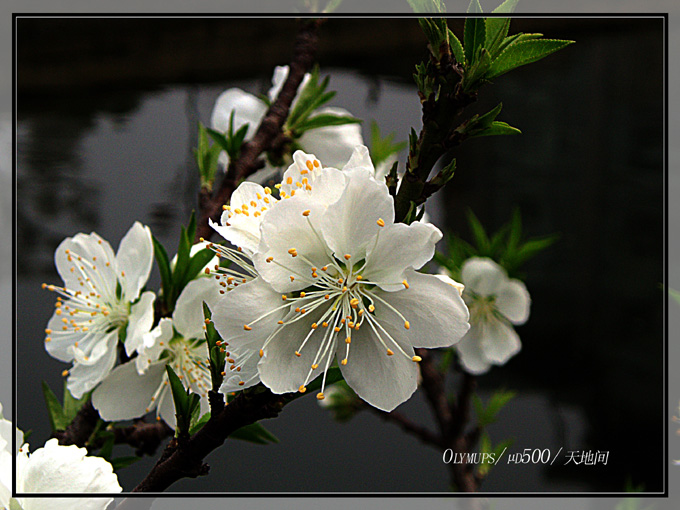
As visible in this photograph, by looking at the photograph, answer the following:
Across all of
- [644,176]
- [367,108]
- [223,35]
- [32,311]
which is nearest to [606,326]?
[644,176]

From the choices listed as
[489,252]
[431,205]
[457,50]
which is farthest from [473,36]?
[431,205]

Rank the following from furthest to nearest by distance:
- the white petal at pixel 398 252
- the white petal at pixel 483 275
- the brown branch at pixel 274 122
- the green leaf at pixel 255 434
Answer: the white petal at pixel 483 275
the brown branch at pixel 274 122
the green leaf at pixel 255 434
the white petal at pixel 398 252

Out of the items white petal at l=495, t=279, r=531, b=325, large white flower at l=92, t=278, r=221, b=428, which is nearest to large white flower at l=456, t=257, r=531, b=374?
white petal at l=495, t=279, r=531, b=325

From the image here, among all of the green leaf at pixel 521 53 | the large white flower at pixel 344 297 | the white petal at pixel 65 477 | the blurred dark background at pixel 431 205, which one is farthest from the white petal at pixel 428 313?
the blurred dark background at pixel 431 205

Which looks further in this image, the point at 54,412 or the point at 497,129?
the point at 54,412

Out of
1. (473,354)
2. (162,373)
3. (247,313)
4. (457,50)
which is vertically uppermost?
(457,50)

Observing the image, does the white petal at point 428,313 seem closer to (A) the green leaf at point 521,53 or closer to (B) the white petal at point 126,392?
(A) the green leaf at point 521,53

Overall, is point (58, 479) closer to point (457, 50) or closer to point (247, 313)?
point (247, 313)

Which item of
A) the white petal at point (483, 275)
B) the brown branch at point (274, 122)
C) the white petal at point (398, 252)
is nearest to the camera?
the white petal at point (398, 252)
